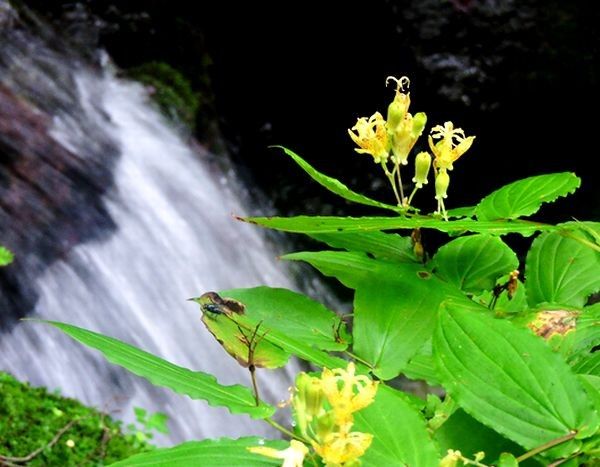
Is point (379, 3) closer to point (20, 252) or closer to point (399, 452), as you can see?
point (20, 252)

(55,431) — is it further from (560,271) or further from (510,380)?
(510,380)

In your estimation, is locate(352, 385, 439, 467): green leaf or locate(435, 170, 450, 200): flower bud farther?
locate(435, 170, 450, 200): flower bud

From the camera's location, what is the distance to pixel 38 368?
285cm

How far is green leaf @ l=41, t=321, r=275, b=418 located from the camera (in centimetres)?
49

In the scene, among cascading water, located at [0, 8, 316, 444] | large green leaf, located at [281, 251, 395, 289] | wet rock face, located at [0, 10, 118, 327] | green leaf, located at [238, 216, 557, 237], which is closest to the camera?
green leaf, located at [238, 216, 557, 237]

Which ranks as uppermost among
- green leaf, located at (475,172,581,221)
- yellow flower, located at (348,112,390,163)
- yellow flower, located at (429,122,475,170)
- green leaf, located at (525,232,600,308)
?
yellow flower, located at (348,112,390,163)

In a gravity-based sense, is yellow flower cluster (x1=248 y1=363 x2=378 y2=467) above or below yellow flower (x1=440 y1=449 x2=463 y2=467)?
above

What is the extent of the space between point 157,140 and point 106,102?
322 mm

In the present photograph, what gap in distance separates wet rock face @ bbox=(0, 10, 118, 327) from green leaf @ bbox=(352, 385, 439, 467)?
2640mm

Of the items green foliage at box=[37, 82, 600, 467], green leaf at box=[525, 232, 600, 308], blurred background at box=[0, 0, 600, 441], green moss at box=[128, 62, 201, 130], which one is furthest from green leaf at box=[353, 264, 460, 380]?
green moss at box=[128, 62, 201, 130]

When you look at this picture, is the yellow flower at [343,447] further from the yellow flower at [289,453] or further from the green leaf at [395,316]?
the green leaf at [395,316]

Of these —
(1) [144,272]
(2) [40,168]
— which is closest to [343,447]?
(1) [144,272]

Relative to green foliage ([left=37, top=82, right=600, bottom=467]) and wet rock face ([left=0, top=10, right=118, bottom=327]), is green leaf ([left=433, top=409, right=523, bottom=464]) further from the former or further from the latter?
wet rock face ([left=0, top=10, right=118, bottom=327])

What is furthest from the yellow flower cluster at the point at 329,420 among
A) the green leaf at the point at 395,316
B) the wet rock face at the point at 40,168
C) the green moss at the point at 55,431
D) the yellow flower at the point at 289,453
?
the wet rock face at the point at 40,168
